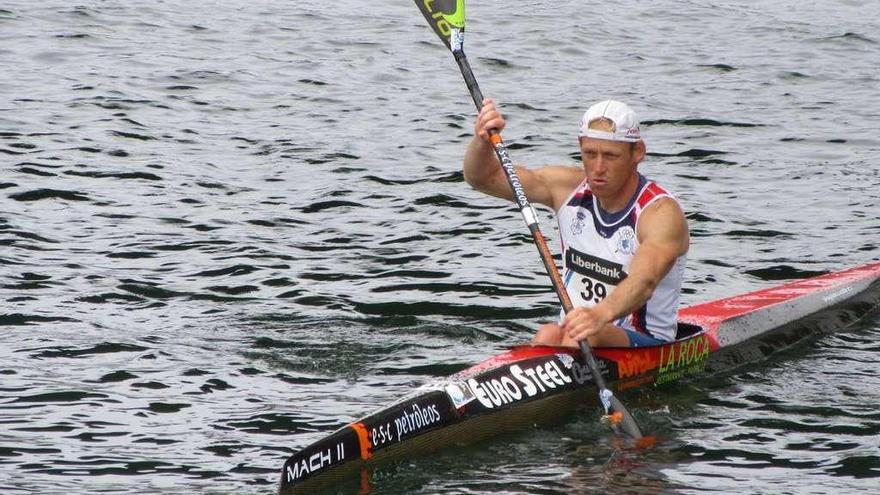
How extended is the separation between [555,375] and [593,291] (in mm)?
654

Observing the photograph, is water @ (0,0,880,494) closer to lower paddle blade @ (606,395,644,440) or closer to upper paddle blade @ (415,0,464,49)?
lower paddle blade @ (606,395,644,440)

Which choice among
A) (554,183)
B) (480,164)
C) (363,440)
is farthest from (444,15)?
(363,440)

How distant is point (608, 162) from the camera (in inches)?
341

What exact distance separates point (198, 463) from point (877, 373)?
15.3 ft

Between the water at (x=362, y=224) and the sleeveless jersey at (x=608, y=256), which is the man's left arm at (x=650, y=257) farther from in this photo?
the water at (x=362, y=224)

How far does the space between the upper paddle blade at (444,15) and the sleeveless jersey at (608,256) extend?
5.50ft

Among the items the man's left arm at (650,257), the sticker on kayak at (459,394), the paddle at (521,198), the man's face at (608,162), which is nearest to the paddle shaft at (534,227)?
the paddle at (521,198)

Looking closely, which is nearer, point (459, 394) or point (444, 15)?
point (459, 394)

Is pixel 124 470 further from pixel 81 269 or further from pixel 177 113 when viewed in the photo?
pixel 177 113

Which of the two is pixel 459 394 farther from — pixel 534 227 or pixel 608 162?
pixel 608 162

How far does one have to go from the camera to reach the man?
8406 millimetres

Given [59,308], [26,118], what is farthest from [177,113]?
[59,308]

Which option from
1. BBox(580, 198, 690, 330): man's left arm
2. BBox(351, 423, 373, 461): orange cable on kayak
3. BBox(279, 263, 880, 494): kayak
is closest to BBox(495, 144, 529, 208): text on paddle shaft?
BBox(580, 198, 690, 330): man's left arm

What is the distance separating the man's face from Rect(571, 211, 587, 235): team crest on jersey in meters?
0.28
